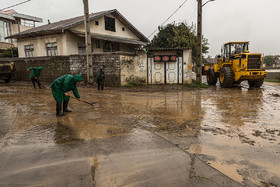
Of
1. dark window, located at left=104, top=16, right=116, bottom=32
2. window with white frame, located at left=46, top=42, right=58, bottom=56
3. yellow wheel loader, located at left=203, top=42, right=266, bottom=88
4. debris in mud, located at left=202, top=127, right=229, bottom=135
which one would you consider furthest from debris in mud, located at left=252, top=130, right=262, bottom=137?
dark window, located at left=104, top=16, right=116, bottom=32

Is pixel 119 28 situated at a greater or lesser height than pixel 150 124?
greater

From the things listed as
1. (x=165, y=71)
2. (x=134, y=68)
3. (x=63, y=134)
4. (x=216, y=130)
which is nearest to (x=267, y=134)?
(x=216, y=130)

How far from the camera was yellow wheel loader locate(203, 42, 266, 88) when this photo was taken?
35.0 ft

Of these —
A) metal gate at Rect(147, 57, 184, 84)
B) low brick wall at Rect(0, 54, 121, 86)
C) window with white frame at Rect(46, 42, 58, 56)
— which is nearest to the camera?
low brick wall at Rect(0, 54, 121, 86)

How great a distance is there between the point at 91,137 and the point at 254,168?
9.06 feet

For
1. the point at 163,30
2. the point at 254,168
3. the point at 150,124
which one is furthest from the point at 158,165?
the point at 163,30

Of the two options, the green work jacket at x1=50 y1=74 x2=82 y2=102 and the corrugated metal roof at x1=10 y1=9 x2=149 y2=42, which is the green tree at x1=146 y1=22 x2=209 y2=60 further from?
the green work jacket at x1=50 y1=74 x2=82 y2=102

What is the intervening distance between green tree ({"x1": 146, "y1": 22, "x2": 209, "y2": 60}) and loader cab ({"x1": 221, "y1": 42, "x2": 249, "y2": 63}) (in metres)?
12.2

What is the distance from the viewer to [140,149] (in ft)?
10.6

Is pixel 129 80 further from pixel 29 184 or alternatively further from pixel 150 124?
pixel 29 184

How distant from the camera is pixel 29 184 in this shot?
2.30 metres

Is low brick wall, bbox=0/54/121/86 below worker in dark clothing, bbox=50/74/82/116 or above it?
above

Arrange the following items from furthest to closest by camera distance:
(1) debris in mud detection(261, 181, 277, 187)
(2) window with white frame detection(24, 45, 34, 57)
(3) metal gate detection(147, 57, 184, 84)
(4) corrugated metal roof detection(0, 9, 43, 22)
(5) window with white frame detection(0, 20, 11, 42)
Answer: (5) window with white frame detection(0, 20, 11, 42) → (4) corrugated metal roof detection(0, 9, 43, 22) → (2) window with white frame detection(24, 45, 34, 57) → (3) metal gate detection(147, 57, 184, 84) → (1) debris in mud detection(261, 181, 277, 187)

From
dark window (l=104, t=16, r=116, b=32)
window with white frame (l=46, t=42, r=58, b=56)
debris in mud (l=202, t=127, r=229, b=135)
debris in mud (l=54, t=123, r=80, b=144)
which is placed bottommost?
debris in mud (l=202, t=127, r=229, b=135)
